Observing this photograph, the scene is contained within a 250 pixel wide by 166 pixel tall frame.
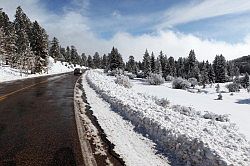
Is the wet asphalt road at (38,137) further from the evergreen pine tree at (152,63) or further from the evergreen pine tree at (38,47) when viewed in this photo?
the evergreen pine tree at (152,63)

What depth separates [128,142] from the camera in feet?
23.5

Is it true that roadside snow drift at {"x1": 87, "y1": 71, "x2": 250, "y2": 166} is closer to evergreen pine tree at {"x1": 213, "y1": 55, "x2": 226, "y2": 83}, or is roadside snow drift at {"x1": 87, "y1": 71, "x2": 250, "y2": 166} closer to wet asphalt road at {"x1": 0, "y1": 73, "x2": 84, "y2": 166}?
wet asphalt road at {"x1": 0, "y1": 73, "x2": 84, "y2": 166}

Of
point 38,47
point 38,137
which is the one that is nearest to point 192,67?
point 38,47

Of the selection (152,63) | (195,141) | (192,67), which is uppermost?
(152,63)

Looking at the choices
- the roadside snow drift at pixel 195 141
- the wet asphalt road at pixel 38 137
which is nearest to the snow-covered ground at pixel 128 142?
the roadside snow drift at pixel 195 141

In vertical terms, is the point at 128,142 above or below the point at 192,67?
below

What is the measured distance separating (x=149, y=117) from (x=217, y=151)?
11.1 feet

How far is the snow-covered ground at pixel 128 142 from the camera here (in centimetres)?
592

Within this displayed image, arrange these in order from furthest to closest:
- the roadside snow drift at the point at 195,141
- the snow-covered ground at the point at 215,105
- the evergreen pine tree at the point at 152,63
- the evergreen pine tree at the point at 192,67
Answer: the evergreen pine tree at the point at 192,67 → the evergreen pine tree at the point at 152,63 → the snow-covered ground at the point at 215,105 → the roadside snow drift at the point at 195,141

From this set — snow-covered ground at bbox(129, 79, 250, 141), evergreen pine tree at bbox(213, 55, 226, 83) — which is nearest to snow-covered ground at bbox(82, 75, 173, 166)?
snow-covered ground at bbox(129, 79, 250, 141)

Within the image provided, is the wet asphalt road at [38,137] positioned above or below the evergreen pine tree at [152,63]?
below

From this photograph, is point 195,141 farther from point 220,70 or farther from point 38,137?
point 220,70

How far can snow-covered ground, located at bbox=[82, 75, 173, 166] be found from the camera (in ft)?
19.4

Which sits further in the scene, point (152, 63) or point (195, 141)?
point (152, 63)
